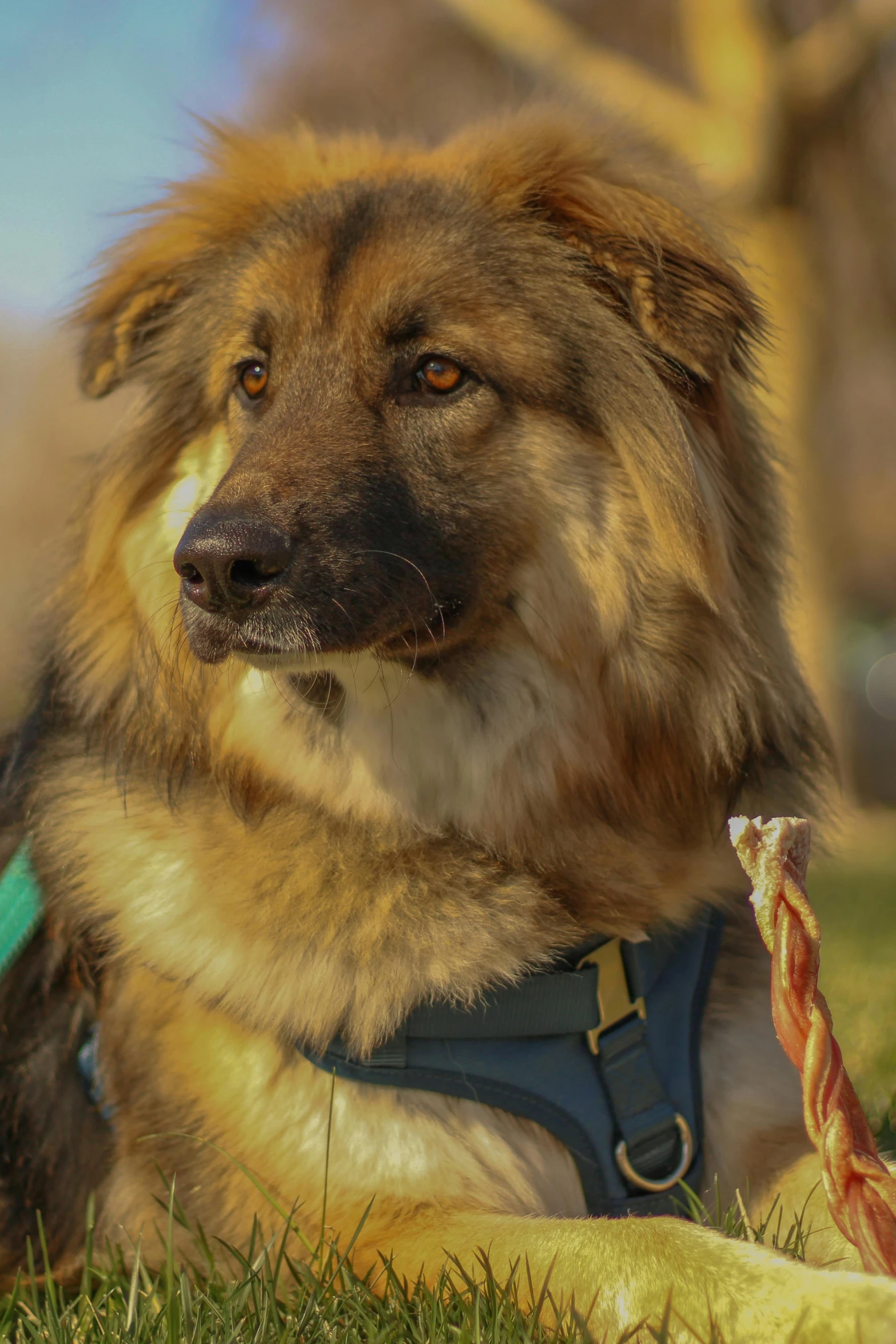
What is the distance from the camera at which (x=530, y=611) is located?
8.63 ft

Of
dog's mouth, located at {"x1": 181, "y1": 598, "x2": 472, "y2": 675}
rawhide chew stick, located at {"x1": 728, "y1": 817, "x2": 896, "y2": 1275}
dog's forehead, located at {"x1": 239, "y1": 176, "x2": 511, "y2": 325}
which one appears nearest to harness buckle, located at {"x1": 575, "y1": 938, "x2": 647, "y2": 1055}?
rawhide chew stick, located at {"x1": 728, "y1": 817, "x2": 896, "y2": 1275}

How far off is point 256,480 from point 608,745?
895 millimetres

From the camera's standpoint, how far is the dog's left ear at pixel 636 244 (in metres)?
2.51

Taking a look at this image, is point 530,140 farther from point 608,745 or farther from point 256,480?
point 608,745

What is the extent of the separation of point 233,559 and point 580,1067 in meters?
1.11

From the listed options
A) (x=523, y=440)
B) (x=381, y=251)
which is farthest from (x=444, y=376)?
(x=381, y=251)

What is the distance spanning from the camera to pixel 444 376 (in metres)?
2.63

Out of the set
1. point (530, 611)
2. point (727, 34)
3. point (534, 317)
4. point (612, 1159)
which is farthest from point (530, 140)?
point (727, 34)

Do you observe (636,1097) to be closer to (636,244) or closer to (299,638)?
(299,638)

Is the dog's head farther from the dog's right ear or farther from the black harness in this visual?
the black harness

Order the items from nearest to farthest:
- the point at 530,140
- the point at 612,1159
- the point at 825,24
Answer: the point at 612,1159
the point at 530,140
the point at 825,24

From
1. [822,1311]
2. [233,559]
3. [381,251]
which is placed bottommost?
[822,1311]

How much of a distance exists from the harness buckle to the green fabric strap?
1.17m

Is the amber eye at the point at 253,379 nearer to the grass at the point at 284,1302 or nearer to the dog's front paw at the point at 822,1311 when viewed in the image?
the grass at the point at 284,1302
